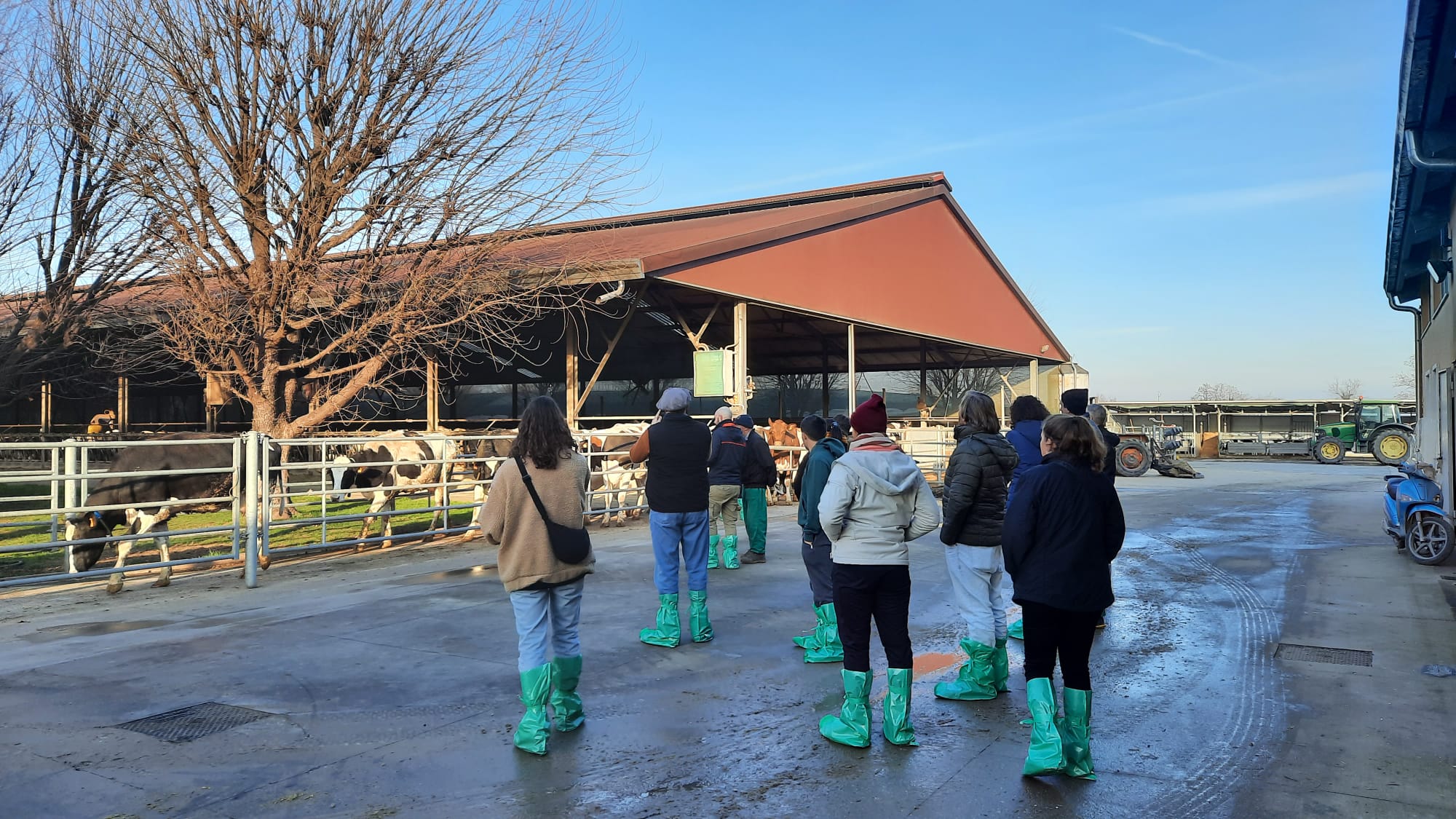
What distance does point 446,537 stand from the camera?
41.2 feet

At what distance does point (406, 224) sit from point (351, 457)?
5876 mm

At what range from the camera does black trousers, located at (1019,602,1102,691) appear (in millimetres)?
4078

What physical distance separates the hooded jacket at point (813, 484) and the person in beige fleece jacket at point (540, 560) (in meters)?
1.55

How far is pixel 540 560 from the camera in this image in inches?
179

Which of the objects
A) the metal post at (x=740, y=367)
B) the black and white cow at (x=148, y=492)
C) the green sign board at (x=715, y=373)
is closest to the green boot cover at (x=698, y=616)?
the black and white cow at (x=148, y=492)

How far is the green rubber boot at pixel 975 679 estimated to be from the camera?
5.28 metres

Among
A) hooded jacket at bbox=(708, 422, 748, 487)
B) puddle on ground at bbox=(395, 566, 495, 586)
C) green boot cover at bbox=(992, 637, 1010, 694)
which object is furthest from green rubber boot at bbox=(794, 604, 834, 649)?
puddle on ground at bbox=(395, 566, 495, 586)

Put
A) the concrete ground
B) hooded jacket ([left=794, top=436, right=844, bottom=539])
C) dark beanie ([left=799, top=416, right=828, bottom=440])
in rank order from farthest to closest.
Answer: dark beanie ([left=799, top=416, right=828, bottom=440]) → hooded jacket ([left=794, top=436, right=844, bottom=539]) → the concrete ground

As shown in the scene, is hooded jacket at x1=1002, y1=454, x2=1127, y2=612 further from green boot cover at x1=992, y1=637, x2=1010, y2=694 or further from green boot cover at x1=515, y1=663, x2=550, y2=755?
green boot cover at x1=515, y1=663, x2=550, y2=755

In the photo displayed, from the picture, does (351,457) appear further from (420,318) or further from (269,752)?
(269,752)

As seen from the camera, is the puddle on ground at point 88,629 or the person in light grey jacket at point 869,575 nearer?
the person in light grey jacket at point 869,575

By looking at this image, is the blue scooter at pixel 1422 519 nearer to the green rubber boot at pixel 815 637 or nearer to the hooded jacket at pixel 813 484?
the green rubber boot at pixel 815 637

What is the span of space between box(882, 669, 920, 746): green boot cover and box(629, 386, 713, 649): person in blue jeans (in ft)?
7.06

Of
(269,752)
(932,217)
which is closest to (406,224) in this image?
→ (269,752)
